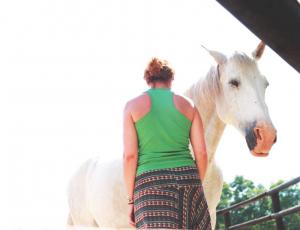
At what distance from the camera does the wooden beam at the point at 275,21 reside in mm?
773

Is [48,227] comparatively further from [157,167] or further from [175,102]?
[175,102]

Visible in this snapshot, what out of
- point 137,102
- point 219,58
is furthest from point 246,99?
point 137,102

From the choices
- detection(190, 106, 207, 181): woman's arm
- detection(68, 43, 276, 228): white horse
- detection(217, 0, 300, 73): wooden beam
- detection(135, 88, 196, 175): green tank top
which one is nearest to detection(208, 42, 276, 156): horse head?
detection(68, 43, 276, 228): white horse

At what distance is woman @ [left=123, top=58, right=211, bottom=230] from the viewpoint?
7.61 ft

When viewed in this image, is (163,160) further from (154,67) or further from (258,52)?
(258,52)

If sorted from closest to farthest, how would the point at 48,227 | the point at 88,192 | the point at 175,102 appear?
the point at 48,227, the point at 175,102, the point at 88,192

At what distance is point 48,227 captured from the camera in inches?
30.1

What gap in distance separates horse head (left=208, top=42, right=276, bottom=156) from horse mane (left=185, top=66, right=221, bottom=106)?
19mm

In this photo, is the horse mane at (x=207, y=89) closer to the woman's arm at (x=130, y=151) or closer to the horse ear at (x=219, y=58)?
the horse ear at (x=219, y=58)

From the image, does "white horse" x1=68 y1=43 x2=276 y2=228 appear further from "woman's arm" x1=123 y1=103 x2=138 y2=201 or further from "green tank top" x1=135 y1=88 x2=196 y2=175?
"woman's arm" x1=123 y1=103 x2=138 y2=201

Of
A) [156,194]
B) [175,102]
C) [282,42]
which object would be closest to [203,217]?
[156,194]

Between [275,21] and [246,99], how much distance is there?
3156mm

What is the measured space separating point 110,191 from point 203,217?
1840 mm

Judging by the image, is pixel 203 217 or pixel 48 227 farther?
pixel 203 217
